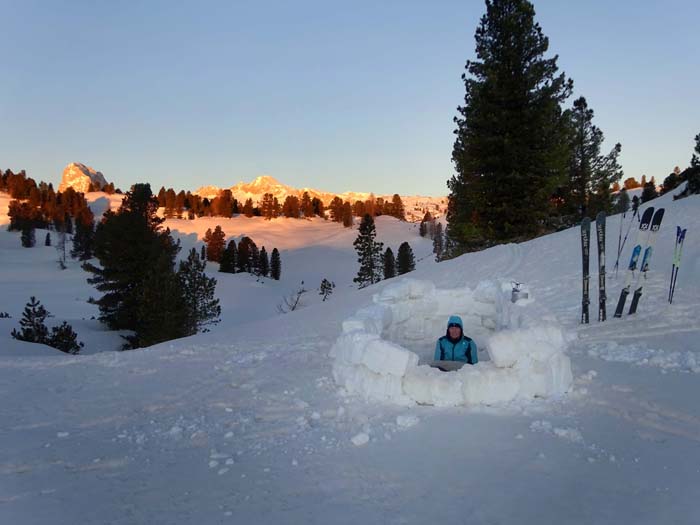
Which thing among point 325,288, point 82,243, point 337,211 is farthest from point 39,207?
point 325,288

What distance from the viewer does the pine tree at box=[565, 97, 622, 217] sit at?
2631 centimetres

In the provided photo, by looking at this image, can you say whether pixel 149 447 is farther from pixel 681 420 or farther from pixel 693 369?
pixel 693 369

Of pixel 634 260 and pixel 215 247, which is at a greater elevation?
pixel 634 260

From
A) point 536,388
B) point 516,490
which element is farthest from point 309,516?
point 536,388

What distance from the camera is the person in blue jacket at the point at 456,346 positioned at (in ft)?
21.0

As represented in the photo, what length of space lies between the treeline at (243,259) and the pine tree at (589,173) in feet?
148

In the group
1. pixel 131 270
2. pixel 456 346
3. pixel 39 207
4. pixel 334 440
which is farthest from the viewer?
pixel 39 207

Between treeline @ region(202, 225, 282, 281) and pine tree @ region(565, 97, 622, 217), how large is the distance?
45.2 meters

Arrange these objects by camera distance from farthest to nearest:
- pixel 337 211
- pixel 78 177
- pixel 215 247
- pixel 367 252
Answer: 1. pixel 78 177
2. pixel 337 211
3. pixel 215 247
4. pixel 367 252

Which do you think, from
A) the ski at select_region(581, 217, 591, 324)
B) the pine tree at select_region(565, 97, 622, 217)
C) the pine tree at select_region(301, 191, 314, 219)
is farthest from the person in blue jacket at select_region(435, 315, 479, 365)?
the pine tree at select_region(301, 191, 314, 219)

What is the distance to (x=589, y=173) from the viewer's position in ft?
87.9

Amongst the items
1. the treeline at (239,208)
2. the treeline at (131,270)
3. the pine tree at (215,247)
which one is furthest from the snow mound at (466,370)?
the treeline at (239,208)

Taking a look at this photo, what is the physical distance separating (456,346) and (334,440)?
2745 millimetres

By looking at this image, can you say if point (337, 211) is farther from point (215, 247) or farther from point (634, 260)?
point (634, 260)
